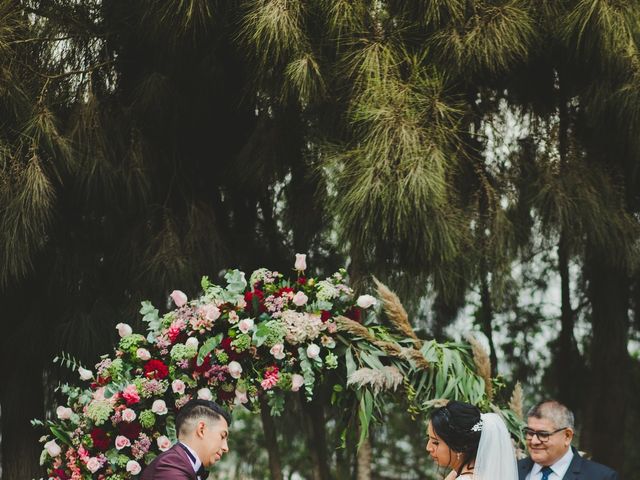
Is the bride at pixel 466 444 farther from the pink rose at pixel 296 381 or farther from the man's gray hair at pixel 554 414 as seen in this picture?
the pink rose at pixel 296 381

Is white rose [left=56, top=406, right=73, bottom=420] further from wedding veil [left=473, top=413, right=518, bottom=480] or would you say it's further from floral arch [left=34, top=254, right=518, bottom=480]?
wedding veil [left=473, top=413, right=518, bottom=480]

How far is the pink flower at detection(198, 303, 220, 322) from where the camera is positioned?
5762 mm

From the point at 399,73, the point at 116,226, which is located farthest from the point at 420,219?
the point at 116,226

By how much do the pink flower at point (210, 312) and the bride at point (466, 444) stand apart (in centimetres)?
210

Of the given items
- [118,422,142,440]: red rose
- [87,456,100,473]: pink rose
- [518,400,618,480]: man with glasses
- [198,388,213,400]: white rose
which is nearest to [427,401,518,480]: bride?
[518,400,618,480]: man with glasses

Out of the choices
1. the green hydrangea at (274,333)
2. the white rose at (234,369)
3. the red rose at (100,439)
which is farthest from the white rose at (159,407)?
the green hydrangea at (274,333)

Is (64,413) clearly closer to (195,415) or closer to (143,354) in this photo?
(143,354)

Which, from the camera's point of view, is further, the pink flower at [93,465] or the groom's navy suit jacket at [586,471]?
the pink flower at [93,465]

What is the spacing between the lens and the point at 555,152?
7.88 m

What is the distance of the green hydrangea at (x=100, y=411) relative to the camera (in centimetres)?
566

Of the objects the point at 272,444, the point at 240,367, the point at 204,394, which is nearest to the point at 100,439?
the point at 204,394

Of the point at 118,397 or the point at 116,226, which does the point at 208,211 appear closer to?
the point at 116,226

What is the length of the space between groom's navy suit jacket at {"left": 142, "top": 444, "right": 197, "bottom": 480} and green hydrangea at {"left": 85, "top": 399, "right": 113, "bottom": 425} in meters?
1.59

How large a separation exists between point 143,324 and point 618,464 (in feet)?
15.1
